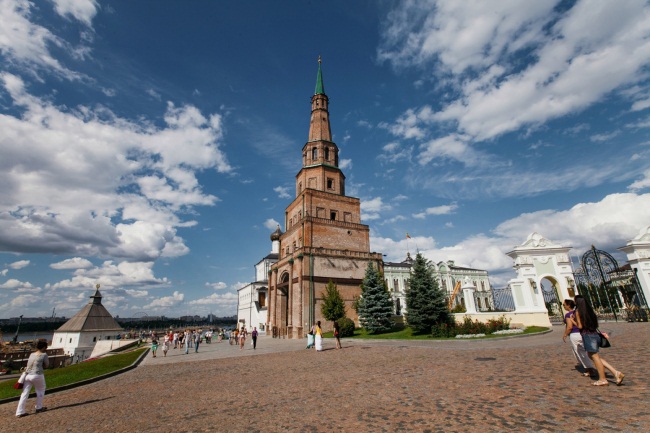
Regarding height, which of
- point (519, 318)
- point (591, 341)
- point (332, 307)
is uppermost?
point (332, 307)

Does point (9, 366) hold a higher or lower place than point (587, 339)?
lower

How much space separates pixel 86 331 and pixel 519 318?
176 ft

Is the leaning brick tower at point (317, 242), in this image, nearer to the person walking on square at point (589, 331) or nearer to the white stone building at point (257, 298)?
the white stone building at point (257, 298)

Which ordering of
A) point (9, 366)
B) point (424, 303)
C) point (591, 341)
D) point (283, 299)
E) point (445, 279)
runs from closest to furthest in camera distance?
point (591, 341), point (424, 303), point (9, 366), point (283, 299), point (445, 279)

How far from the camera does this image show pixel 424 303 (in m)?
20.7

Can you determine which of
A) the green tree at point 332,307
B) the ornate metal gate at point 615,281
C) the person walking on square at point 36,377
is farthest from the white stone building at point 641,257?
the person walking on square at point 36,377

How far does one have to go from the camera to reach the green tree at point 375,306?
25.1 metres

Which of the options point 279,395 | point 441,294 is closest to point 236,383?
point 279,395

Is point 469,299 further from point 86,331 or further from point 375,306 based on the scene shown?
point 86,331

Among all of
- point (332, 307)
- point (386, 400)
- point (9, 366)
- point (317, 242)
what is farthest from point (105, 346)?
point (386, 400)

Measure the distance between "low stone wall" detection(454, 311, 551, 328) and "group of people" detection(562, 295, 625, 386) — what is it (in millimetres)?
13547

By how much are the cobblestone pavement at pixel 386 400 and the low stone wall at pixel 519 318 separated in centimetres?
817

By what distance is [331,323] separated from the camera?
94.0 feet

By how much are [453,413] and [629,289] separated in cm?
2269
